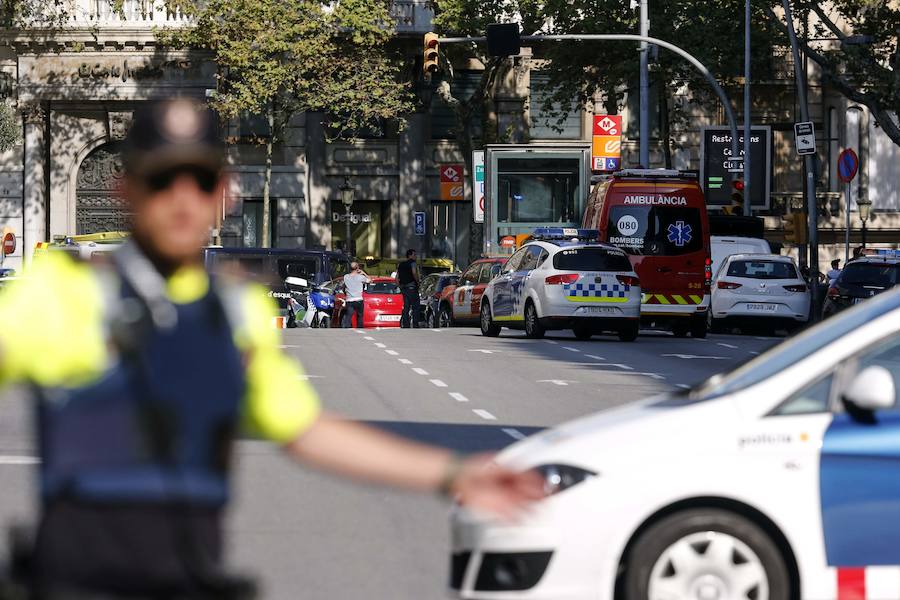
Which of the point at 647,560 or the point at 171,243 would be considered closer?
the point at 171,243

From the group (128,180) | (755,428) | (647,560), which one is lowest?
(647,560)

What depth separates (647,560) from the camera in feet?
20.1

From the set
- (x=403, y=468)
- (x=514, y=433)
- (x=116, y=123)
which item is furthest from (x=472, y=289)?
(x=403, y=468)

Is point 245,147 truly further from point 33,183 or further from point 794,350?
point 794,350

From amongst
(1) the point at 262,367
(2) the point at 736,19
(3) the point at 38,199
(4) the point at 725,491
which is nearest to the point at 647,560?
(4) the point at 725,491

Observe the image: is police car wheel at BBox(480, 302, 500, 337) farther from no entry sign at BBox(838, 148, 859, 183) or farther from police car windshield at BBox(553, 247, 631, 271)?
no entry sign at BBox(838, 148, 859, 183)

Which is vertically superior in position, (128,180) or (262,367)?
(128,180)

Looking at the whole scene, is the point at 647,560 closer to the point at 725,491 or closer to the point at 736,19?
the point at 725,491

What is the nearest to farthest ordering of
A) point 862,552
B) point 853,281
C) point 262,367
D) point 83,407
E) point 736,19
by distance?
point 83,407 → point 262,367 → point 862,552 → point 853,281 → point 736,19

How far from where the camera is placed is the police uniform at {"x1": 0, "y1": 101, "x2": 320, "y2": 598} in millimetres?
→ 3111

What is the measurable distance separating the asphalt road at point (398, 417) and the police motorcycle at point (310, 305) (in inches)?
200

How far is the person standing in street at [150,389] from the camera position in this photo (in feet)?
10.2

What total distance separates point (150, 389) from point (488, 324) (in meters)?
28.1

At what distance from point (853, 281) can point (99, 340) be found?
29058 millimetres
